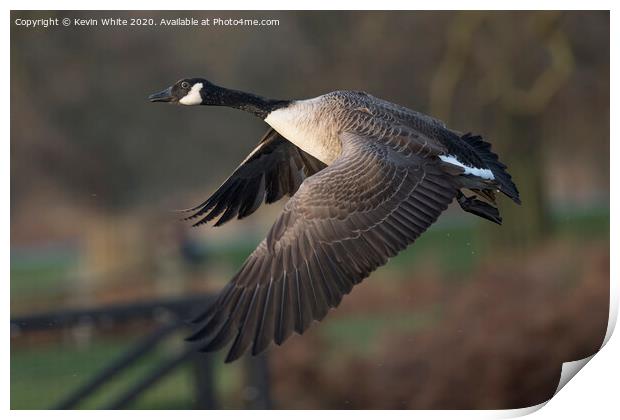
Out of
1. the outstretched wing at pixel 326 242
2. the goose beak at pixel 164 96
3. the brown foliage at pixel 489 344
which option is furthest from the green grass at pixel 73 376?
the outstretched wing at pixel 326 242

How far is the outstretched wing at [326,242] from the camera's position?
2.65 metres

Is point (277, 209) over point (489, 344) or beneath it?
over

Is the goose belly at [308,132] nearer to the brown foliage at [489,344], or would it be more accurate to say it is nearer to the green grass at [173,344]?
the green grass at [173,344]

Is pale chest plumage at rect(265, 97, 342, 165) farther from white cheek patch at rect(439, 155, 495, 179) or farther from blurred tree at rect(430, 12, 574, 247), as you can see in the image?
blurred tree at rect(430, 12, 574, 247)

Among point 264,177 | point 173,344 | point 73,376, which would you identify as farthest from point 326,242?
point 73,376

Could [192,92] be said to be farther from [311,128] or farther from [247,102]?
[311,128]

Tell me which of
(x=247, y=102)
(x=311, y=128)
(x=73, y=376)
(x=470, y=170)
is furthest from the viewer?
(x=73, y=376)

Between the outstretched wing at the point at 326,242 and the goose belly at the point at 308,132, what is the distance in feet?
0.74

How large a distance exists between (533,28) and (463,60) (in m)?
0.38

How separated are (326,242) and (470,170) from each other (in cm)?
63

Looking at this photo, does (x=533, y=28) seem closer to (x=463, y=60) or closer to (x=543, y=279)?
(x=463, y=60)

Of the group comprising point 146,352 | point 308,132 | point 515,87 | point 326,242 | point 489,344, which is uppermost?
point 515,87

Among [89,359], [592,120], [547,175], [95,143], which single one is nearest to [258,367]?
[89,359]

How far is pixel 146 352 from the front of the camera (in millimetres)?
4199
